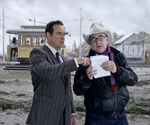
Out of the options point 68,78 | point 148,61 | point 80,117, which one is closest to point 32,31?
point 80,117

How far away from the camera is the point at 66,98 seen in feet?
7.80

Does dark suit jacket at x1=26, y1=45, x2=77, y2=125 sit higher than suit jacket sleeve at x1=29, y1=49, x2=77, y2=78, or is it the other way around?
suit jacket sleeve at x1=29, y1=49, x2=77, y2=78

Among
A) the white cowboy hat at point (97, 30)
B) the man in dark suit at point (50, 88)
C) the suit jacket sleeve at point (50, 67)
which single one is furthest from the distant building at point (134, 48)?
the suit jacket sleeve at point (50, 67)

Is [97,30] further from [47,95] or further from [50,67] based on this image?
[47,95]

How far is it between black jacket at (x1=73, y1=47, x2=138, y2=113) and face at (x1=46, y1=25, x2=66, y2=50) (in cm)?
39

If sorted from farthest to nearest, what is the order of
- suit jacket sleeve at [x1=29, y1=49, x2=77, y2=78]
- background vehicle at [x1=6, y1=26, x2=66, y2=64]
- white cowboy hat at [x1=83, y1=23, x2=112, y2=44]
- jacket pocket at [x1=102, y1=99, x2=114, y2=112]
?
1. background vehicle at [x1=6, y1=26, x2=66, y2=64]
2. white cowboy hat at [x1=83, y1=23, x2=112, y2=44]
3. jacket pocket at [x1=102, y1=99, x2=114, y2=112]
4. suit jacket sleeve at [x1=29, y1=49, x2=77, y2=78]

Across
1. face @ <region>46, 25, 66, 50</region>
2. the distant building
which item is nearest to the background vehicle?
face @ <region>46, 25, 66, 50</region>

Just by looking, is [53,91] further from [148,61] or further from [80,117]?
[148,61]

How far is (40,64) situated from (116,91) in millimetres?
865

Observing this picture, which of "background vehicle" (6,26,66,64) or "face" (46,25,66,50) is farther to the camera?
"background vehicle" (6,26,66,64)

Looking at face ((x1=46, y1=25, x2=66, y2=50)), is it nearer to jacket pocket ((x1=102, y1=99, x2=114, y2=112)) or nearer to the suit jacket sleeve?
the suit jacket sleeve

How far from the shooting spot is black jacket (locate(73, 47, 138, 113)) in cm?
219

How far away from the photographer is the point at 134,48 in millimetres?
33406

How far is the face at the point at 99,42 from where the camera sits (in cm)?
226
